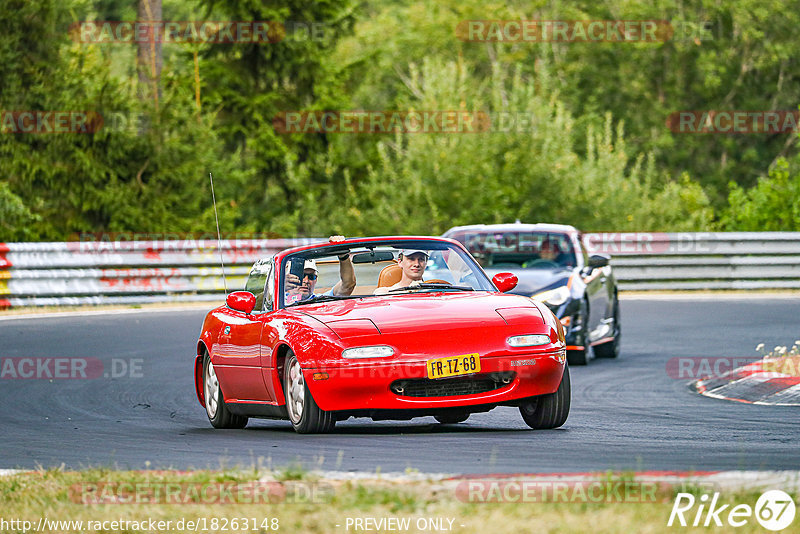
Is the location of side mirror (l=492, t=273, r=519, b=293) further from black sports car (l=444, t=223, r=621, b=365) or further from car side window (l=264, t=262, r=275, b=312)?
black sports car (l=444, t=223, r=621, b=365)

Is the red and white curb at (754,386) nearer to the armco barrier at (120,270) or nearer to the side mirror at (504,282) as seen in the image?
the side mirror at (504,282)

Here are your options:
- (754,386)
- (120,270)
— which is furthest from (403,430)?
(120,270)

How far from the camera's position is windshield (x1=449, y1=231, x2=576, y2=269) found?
17609 millimetres

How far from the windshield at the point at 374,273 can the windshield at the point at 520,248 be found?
6368mm

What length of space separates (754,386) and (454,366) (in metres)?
5.17

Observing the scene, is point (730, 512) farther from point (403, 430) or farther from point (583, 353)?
point (583, 353)

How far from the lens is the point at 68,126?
32.0m

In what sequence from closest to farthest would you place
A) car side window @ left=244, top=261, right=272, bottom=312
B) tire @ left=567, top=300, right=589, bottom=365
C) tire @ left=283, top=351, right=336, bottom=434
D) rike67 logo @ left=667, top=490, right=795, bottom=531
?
rike67 logo @ left=667, top=490, right=795, bottom=531 → tire @ left=283, top=351, right=336, bottom=434 → car side window @ left=244, top=261, right=272, bottom=312 → tire @ left=567, top=300, right=589, bottom=365

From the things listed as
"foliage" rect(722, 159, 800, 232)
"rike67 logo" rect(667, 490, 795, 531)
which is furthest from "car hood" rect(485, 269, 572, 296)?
"foliage" rect(722, 159, 800, 232)

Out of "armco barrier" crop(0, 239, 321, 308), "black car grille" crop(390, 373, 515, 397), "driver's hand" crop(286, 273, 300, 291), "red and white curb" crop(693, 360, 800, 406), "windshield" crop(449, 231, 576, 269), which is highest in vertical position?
"driver's hand" crop(286, 273, 300, 291)

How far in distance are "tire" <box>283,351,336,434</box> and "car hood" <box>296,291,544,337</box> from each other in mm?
387

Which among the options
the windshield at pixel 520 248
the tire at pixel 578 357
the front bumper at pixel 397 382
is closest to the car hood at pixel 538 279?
the windshield at pixel 520 248

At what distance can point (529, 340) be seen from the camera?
386 inches

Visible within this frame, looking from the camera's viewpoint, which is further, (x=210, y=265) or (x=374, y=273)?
(x=210, y=265)
